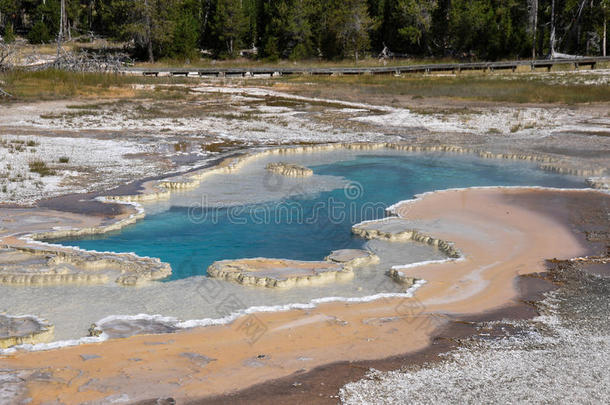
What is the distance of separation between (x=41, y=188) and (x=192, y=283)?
18.0 ft

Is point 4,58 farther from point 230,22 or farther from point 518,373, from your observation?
point 518,373

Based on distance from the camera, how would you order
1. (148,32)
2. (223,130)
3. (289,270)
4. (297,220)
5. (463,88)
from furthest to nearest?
(148,32) < (463,88) < (223,130) < (297,220) < (289,270)

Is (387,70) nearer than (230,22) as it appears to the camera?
Yes

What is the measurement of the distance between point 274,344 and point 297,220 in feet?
15.3

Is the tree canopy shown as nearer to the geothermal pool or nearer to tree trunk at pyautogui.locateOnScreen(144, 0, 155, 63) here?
tree trunk at pyautogui.locateOnScreen(144, 0, 155, 63)

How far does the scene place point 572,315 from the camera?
6238 millimetres

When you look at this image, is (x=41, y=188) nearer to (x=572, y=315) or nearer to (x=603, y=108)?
(x=572, y=315)

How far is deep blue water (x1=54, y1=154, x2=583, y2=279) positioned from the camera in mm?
8664

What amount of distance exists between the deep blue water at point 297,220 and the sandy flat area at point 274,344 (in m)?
1.88

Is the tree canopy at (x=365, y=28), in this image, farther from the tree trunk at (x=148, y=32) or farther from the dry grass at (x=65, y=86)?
the dry grass at (x=65, y=86)

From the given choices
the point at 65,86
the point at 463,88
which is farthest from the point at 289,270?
the point at 463,88

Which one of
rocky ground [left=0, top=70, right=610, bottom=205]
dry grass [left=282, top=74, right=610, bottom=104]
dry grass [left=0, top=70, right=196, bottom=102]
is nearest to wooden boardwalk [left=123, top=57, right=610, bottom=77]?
dry grass [left=282, top=74, right=610, bottom=104]

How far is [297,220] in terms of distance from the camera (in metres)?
10.2

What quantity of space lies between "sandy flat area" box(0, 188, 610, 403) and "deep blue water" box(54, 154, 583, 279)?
1.88 metres
